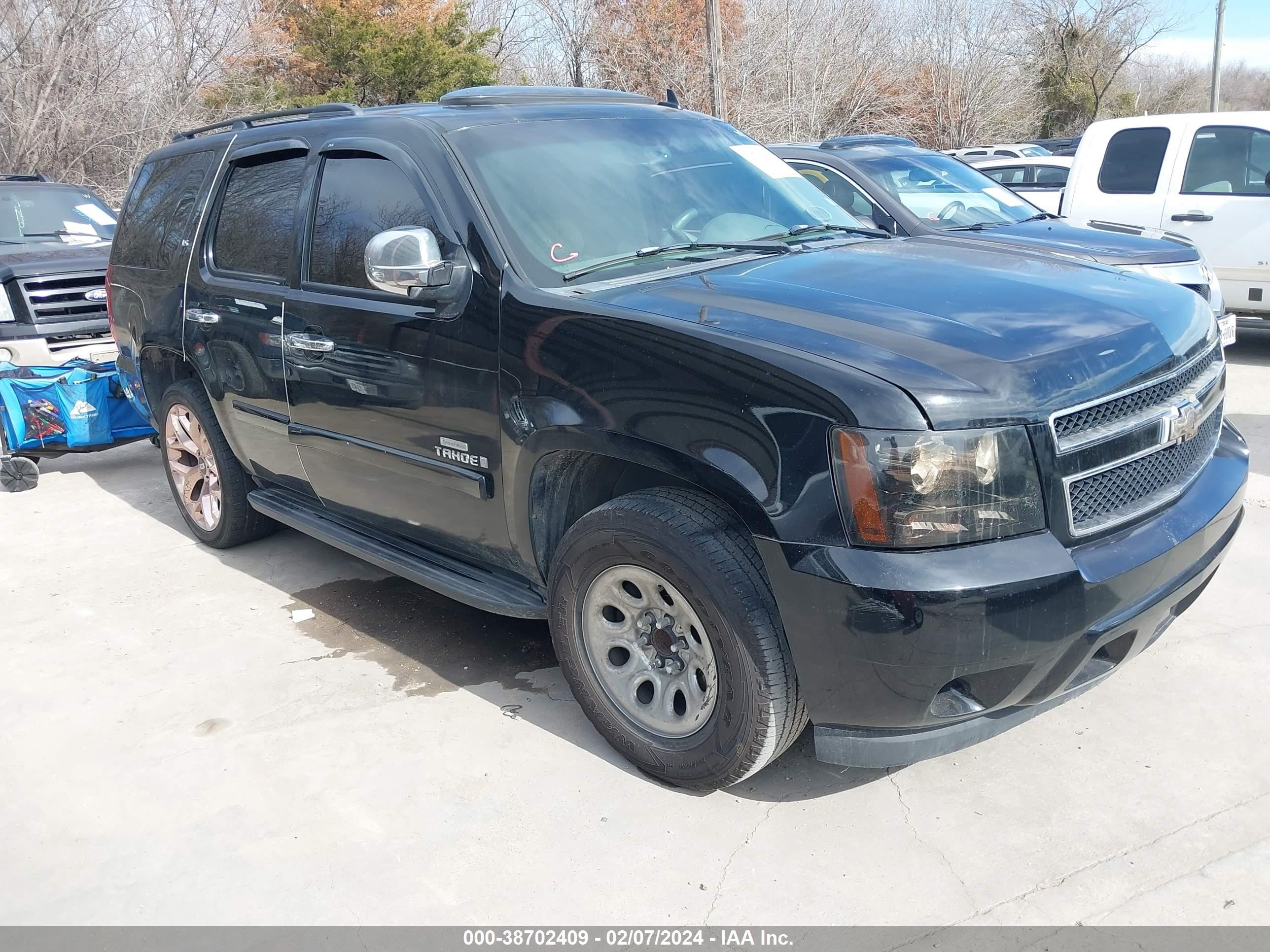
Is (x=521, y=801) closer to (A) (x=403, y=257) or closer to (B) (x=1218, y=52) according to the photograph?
(A) (x=403, y=257)

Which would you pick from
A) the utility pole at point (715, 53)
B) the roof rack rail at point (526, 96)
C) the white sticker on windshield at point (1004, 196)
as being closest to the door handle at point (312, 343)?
the roof rack rail at point (526, 96)

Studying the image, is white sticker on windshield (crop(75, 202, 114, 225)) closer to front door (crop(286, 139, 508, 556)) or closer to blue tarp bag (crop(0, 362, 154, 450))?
blue tarp bag (crop(0, 362, 154, 450))

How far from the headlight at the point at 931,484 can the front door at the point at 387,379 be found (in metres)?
1.31

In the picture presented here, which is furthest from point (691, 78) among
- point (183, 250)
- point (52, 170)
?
point (183, 250)

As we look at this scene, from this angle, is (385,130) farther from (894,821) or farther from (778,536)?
(894,821)

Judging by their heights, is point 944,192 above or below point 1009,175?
above

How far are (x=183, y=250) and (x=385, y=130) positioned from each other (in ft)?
5.71

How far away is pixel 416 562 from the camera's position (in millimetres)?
4004

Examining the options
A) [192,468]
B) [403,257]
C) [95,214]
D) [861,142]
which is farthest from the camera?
[95,214]

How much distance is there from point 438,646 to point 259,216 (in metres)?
2.00

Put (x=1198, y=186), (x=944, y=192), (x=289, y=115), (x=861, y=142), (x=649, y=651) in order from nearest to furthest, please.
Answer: (x=649, y=651) → (x=289, y=115) → (x=944, y=192) → (x=861, y=142) → (x=1198, y=186)

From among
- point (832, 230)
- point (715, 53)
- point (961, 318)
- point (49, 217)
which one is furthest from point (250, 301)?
point (715, 53)

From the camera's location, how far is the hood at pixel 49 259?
809cm

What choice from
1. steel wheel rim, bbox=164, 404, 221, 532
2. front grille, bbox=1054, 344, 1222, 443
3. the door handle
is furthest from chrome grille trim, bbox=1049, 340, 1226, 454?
steel wheel rim, bbox=164, 404, 221, 532
